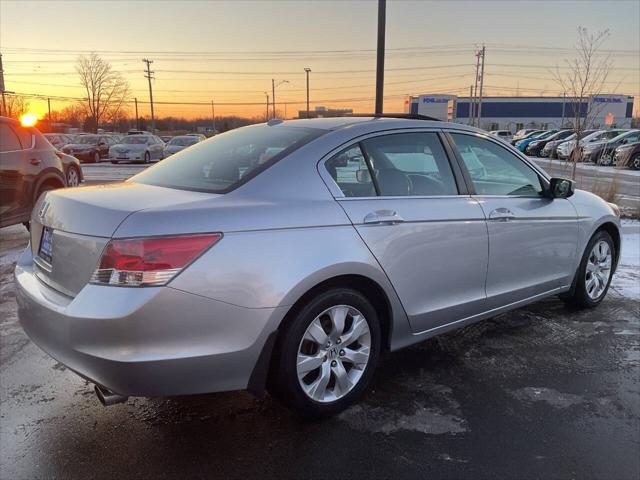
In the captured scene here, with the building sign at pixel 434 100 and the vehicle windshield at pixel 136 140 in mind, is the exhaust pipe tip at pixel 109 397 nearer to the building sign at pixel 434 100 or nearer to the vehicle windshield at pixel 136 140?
the vehicle windshield at pixel 136 140

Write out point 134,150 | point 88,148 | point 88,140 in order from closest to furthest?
point 134,150 < point 88,148 < point 88,140

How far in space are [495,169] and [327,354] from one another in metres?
2.06

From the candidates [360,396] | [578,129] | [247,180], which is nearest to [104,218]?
[247,180]

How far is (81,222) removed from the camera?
2498mm

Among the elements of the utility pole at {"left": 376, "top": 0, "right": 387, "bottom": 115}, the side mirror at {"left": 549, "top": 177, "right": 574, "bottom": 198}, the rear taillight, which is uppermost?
the utility pole at {"left": 376, "top": 0, "right": 387, "bottom": 115}

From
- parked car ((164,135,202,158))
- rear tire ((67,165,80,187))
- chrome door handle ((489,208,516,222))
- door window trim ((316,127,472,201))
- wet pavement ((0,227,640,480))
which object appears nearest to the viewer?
wet pavement ((0,227,640,480))

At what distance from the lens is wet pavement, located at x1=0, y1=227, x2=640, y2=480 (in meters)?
2.55

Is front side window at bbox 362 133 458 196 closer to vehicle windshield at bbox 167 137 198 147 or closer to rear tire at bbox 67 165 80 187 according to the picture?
rear tire at bbox 67 165 80 187

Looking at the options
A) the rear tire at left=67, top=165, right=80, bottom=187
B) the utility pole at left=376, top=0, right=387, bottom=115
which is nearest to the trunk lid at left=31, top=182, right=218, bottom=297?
the rear tire at left=67, top=165, right=80, bottom=187

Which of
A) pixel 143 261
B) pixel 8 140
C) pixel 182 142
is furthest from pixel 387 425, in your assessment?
pixel 182 142

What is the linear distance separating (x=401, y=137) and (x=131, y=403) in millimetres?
2343

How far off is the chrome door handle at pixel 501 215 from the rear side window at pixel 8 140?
20.8 feet

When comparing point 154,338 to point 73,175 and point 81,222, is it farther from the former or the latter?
point 73,175

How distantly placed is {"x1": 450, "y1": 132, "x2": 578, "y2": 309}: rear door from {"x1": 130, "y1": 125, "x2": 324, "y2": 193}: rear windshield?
125cm
